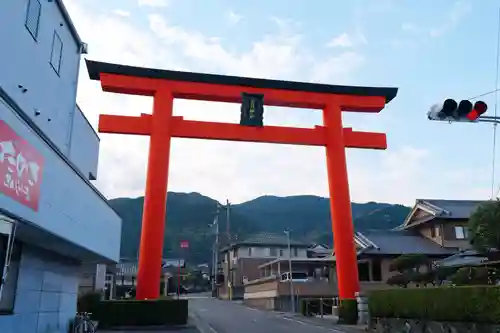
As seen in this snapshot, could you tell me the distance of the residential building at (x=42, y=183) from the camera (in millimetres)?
6449

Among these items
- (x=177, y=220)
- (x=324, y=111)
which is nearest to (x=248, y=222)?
(x=177, y=220)

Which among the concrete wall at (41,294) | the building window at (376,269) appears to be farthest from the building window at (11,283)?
the building window at (376,269)

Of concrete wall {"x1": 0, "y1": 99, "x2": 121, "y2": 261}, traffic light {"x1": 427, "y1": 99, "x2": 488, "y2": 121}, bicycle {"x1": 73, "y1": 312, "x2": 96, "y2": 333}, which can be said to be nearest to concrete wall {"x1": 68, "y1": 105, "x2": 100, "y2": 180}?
concrete wall {"x1": 0, "y1": 99, "x2": 121, "y2": 261}

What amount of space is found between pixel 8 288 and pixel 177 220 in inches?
4193

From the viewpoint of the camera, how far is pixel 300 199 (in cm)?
15150

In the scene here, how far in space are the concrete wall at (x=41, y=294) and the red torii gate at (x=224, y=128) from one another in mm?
6257

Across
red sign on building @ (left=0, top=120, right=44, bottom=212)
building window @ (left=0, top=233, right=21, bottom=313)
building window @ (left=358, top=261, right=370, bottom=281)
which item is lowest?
building window @ (left=0, top=233, right=21, bottom=313)

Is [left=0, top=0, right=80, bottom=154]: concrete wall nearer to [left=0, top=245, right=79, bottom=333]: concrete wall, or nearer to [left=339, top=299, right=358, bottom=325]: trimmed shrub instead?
[left=0, top=245, right=79, bottom=333]: concrete wall

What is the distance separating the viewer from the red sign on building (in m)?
5.87

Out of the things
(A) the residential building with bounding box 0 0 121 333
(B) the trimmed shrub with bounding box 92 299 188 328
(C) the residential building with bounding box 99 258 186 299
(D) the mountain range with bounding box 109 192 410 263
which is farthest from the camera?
(D) the mountain range with bounding box 109 192 410 263

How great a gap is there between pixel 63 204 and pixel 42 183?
3.94ft

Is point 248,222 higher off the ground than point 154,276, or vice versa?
point 248,222

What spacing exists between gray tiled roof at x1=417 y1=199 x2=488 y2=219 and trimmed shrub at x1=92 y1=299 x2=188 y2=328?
22422 millimetres

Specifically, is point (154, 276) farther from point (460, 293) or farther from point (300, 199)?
point (300, 199)
